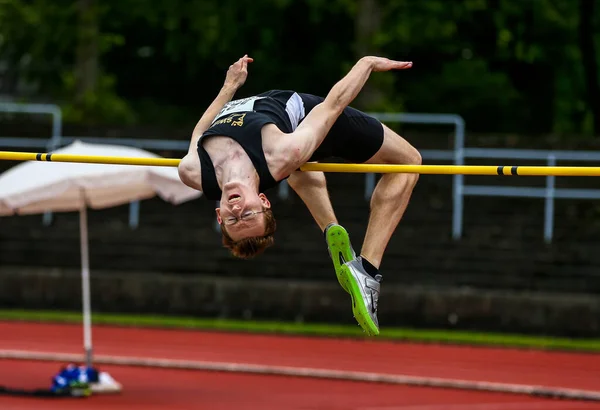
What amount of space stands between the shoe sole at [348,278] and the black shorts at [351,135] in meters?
0.51

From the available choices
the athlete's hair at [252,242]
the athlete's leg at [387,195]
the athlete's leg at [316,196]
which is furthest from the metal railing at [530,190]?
the athlete's hair at [252,242]

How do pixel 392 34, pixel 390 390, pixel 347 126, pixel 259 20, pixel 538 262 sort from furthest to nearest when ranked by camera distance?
1. pixel 259 20
2. pixel 392 34
3. pixel 538 262
4. pixel 390 390
5. pixel 347 126

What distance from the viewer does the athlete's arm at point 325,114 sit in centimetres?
830

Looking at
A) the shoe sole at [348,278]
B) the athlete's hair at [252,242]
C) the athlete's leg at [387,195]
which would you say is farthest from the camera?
the athlete's leg at [387,195]

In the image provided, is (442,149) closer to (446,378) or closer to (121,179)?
(446,378)

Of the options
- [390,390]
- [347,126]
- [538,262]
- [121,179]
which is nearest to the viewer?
[347,126]

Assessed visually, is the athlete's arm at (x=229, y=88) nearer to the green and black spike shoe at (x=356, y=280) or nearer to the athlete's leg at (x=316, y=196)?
the athlete's leg at (x=316, y=196)

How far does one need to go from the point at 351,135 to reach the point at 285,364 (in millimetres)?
8732

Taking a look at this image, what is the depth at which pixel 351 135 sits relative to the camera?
8.88 m

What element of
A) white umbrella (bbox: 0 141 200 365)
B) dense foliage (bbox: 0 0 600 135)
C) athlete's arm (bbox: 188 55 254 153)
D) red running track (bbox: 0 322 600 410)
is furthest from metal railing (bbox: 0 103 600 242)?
athlete's arm (bbox: 188 55 254 153)

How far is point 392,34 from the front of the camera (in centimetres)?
2628

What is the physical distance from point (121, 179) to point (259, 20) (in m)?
15.1

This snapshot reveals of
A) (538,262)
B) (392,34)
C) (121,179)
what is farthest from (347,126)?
(392,34)

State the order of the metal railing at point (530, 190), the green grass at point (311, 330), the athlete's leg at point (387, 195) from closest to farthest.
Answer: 1. the athlete's leg at point (387, 195)
2. the green grass at point (311, 330)
3. the metal railing at point (530, 190)
